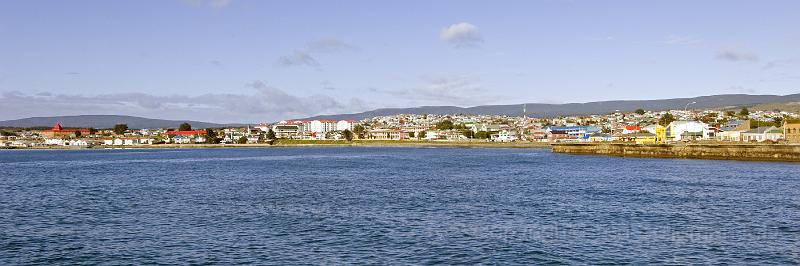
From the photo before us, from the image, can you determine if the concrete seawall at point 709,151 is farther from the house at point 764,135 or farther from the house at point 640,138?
the house at point 640,138

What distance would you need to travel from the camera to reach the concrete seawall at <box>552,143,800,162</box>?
218 ft

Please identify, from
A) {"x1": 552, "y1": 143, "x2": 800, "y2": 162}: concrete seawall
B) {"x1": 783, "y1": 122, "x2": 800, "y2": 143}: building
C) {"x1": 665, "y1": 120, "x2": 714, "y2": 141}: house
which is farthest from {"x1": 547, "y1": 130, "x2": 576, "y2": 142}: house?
{"x1": 783, "y1": 122, "x2": 800, "y2": 143}: building

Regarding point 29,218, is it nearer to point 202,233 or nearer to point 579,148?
point 202,233

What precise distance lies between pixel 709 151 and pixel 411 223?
60.3 meters

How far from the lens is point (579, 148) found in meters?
104

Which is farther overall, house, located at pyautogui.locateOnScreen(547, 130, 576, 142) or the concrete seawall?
house, located at pyautogui.locateOnScreen(547, 130, 576, 142)

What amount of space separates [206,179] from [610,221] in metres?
35.2

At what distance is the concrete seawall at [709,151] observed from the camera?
66375 mm

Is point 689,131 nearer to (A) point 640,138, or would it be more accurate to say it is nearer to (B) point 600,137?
(A) point 640,138

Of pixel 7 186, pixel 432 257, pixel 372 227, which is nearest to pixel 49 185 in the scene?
pixel 7 186

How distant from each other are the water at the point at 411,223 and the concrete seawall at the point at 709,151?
1030 inches

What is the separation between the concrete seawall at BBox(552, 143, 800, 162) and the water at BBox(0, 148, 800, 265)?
26.2 metres

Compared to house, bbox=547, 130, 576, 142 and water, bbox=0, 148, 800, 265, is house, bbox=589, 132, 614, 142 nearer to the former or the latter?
house, bbox=547, 130, 576, 142

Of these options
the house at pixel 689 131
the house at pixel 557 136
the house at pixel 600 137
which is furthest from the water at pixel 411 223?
the house at pixel 557 136
